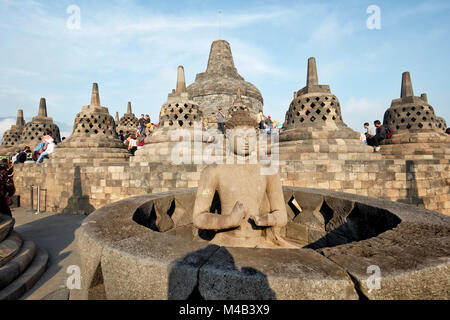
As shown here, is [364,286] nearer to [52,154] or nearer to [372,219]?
[372,219]

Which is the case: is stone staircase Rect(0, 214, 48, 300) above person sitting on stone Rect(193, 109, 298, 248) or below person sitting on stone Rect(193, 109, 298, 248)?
below

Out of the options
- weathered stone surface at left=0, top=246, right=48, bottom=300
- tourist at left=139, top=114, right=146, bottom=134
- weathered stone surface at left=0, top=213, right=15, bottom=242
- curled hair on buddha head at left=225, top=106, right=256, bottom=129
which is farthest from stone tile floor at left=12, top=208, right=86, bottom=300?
tourist at left=139, top=114, right=146, bottom=134

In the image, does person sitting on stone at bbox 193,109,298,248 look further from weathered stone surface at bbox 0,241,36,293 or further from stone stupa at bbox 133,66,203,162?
stone stupa at bbox 133,66,203,162

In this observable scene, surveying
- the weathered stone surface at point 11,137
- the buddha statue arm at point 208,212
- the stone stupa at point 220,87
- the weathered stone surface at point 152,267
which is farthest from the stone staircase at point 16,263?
the weathered stone surface at point 11,137

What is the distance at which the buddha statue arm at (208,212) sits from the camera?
193 centimetres

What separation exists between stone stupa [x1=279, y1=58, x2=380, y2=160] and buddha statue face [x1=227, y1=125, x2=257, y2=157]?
15.2ft

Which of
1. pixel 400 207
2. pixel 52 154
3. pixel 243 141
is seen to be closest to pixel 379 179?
pixel 400 207

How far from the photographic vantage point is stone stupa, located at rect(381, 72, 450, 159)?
8195 millimetres

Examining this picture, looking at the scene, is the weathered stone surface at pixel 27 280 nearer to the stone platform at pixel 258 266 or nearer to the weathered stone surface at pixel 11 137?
the stone platform at pixel 258 266

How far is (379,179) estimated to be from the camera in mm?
5719

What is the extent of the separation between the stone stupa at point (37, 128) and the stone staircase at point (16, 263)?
11.5 metres

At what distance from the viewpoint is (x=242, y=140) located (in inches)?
87.0
